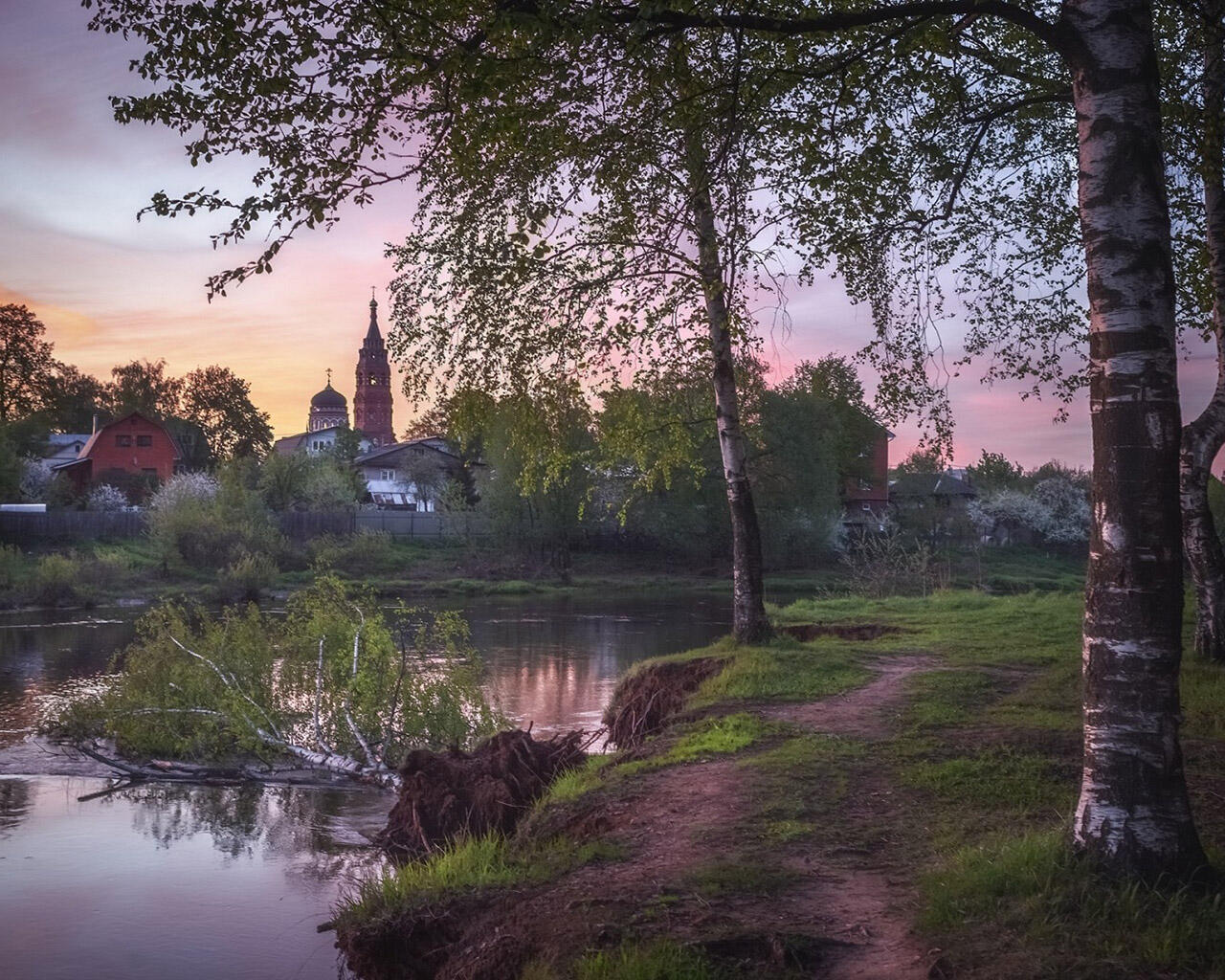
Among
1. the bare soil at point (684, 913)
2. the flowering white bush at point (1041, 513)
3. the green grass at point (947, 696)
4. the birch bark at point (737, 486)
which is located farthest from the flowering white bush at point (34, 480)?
the bare soil at point (684, 913)

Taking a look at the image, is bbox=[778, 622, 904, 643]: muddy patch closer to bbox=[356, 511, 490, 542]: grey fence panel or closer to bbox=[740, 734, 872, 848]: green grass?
bbox=[740, 734, 872, 848]: green grass

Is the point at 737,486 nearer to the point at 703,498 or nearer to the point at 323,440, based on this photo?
the point at 703,498

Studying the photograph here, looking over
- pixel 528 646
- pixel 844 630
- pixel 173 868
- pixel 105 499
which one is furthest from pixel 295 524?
Result: pixel 173 868

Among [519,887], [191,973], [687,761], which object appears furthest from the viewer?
[687,761]

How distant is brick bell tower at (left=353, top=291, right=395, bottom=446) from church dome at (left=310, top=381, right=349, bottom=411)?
4410 millimetres

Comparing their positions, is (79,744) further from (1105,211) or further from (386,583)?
(386,583)

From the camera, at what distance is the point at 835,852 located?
7012 millimetres

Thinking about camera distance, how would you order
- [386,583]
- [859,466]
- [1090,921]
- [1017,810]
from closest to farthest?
1. [1090,921]
2. [1017,810]
3. [386,583]
4. [859,466]

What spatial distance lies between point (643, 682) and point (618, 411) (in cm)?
382

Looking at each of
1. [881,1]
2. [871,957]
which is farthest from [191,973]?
[881,1]

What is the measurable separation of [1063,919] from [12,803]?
12537 mm

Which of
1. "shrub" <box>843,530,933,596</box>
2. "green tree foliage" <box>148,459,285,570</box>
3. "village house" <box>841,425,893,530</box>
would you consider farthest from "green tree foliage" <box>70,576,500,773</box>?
"village house" <box>841,425,893,530</box>

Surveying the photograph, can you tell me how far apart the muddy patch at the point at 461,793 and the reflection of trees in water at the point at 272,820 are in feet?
4.16

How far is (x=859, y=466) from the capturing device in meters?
74.1
